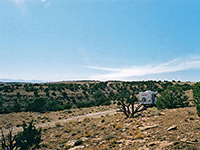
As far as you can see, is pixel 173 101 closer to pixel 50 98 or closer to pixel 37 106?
pixel 37 106

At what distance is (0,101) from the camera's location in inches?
1646

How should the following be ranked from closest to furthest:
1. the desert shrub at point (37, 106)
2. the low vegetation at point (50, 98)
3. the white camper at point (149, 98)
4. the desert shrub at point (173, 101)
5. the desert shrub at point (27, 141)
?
the desert shrub at point (27, 141) < the desert shrub at point (173, 101) < the white camper at point (149, 98) < the desert shrub at point (37, 106) < the low vegetation at point (50, 98)

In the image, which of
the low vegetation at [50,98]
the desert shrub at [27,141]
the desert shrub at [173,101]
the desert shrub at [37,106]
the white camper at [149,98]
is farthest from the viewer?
the low vegetation at [50,98]

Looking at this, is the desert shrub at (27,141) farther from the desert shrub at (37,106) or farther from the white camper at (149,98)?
the desert shrub at (37,106)

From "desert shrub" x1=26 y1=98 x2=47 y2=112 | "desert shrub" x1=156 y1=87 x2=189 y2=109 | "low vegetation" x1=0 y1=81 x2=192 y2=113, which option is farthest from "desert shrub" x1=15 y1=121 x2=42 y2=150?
"desert shrub" x1=26 y1=98 x2=47 y2=112

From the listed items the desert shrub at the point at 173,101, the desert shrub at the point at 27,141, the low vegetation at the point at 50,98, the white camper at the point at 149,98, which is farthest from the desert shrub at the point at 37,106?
the desert shrub at the point at 173,101

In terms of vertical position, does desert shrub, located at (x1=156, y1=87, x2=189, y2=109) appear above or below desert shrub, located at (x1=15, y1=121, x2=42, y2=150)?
above

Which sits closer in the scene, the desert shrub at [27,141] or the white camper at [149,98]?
the desert shrub at [27,141]

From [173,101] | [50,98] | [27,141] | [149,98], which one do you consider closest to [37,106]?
[50,98]

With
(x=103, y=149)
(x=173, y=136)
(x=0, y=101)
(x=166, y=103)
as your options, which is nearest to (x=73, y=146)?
(x=103, y=149)

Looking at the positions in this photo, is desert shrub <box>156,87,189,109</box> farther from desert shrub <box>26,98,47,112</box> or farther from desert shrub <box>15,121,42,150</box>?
desert shrub <box>26,98,47,112</box>

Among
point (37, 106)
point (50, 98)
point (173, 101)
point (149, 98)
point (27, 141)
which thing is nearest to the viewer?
point (27, 141)

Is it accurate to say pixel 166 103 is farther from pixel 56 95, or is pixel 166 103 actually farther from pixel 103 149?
pixel 56 95

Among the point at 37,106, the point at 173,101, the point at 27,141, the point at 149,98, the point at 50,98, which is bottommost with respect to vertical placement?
the point at 37,106
